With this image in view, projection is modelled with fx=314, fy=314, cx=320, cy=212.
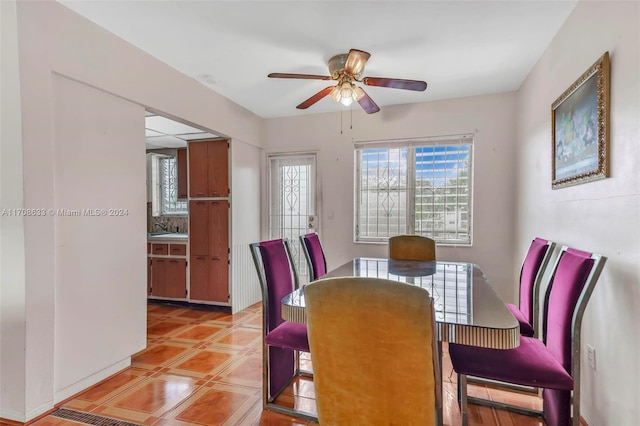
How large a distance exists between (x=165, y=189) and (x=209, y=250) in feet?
5.54

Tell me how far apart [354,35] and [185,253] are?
3.23 metres

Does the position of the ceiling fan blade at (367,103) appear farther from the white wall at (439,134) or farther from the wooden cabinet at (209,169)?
the wooden cabinet at (209,169)

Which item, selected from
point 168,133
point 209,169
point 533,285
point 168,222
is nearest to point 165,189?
point 168,222

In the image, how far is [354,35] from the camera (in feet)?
7.59

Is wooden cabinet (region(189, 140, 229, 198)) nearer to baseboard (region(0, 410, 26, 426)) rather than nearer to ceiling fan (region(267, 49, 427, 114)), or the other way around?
ceiling fan (region(267, 49, 427, 114))

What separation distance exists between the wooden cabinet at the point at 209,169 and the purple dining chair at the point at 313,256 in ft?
5.31

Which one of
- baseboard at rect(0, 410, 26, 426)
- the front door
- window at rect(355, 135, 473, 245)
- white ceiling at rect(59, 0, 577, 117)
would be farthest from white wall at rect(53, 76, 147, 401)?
window at rect(355, 135, 473, 245)

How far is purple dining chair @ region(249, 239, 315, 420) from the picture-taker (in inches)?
73.9

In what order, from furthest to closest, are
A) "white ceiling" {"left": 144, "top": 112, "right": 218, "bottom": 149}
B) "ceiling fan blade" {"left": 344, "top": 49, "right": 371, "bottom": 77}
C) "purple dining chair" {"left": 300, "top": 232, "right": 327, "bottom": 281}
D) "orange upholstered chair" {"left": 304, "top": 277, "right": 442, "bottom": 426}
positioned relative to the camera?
"white ceiling" {"left": 144, "top": 112, "right": 218, "bottom": 149}, "purple dining chair" {"left": 300, "top": 232, "right": 327, "bottom": 281}, "ceiling fan blade" {"left": 344, "top": 49, "right": 371, "bottom": 77}, "orange upholstered chair" {"left": 304, "top": 277, "right": 442, "bottom": 426}

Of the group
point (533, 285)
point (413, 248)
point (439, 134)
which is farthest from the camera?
point (439, 134)

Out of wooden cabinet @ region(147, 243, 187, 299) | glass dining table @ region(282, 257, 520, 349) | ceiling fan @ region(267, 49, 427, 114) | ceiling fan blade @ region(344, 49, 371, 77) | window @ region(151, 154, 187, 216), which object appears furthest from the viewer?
window @ region(151, 154, 187, 216)

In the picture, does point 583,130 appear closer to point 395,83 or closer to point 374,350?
point 395,83

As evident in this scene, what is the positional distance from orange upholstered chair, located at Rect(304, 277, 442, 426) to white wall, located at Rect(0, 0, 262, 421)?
1785mm

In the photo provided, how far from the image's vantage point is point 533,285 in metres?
2.05
